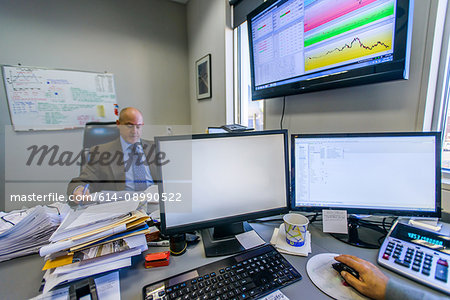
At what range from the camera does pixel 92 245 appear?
60cm

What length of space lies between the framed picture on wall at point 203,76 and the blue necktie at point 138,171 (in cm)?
110

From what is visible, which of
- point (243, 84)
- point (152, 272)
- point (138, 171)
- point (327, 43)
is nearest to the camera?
point (152, 272)

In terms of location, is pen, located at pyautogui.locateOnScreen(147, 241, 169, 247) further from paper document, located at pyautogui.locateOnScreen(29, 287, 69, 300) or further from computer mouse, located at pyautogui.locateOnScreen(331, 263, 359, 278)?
computer mouse, located at pyautogui.locateOnScreen(331, 263, 359, 278)

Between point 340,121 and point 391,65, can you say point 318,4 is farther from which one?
point 340,121

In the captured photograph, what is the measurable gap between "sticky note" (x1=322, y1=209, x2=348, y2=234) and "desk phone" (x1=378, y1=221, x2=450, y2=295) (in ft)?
0.43

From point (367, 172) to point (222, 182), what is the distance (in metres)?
0.57

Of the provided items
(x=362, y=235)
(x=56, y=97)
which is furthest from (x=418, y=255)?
(x=56, y=97)

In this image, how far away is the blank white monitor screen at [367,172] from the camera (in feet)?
2.25

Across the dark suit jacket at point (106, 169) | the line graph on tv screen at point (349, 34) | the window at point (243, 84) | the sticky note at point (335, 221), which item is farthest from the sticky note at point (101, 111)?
the sticky note at point (335, 221)

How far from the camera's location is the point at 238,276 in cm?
56

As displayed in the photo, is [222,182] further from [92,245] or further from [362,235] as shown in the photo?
[362,235]

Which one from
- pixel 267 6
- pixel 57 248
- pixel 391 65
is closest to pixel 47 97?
pixel 57 248

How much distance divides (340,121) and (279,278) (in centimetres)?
89

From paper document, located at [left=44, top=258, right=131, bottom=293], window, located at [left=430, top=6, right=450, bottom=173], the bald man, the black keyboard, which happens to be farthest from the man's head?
window, located at [left=430, top=6, right=450, bottom=173]
